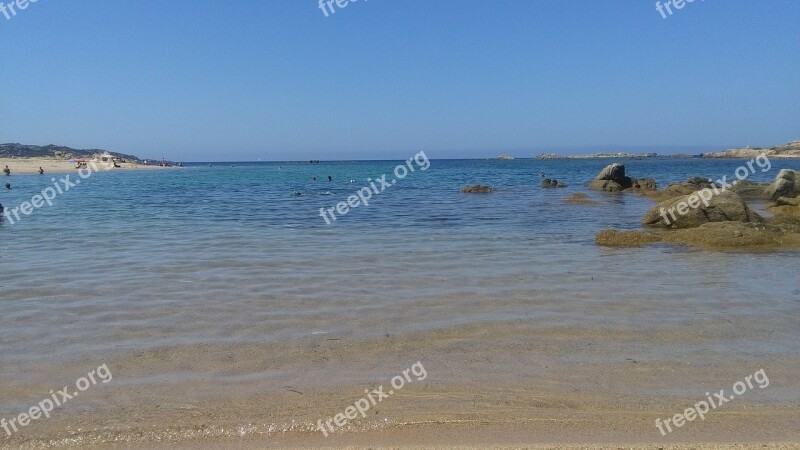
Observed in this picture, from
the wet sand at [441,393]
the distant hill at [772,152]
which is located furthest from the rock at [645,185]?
the distant hill at [772,152]

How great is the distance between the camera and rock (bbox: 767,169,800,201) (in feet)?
72.8

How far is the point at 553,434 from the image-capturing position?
13.2 ft

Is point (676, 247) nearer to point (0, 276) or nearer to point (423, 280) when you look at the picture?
point (423, 280)

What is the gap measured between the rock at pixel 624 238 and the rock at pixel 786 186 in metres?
13.8

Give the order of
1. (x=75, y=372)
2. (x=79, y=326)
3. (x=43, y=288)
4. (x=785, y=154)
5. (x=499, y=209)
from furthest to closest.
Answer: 1. (x=785, y=154)
2. (x=499, y=209)
3. (x=43, y=288)
4. (x=79, y=326)
5. (x=75, y=372)

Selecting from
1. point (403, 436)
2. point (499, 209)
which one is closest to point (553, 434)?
point (403, 436)

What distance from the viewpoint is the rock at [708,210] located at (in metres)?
13.7

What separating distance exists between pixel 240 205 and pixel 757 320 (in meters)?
20.8

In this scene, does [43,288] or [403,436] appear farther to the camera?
[43,288]

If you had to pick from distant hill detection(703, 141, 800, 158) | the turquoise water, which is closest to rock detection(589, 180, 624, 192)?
the turquoise water

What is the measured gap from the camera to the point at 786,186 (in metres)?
22.4

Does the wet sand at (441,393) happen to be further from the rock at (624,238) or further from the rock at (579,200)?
→ the rock at (579,200)

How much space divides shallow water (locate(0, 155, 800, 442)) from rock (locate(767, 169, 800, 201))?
47.6 feet

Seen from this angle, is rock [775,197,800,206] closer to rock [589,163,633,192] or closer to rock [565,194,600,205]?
rock [565,194,600,205]
